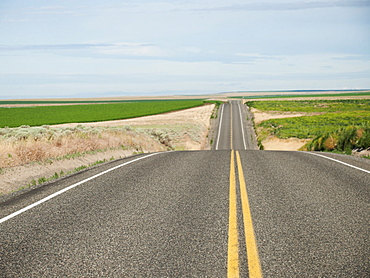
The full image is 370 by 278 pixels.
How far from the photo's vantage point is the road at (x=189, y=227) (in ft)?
13.7

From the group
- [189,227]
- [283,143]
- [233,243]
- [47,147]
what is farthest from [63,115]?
[233,243]

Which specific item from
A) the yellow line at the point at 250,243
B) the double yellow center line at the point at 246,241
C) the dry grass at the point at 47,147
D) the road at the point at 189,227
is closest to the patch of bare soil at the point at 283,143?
the dry grass at the point at 47,147

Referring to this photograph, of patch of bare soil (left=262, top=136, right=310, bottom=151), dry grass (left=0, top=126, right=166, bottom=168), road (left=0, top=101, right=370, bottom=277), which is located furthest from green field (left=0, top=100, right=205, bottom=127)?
road (left=0, top=101, right=370, bottom=277)

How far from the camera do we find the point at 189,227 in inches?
217

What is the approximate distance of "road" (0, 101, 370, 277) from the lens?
418 cm

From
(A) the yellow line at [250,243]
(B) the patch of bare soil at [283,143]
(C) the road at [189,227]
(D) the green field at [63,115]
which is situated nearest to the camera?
(A) the yellow line at [250,243]

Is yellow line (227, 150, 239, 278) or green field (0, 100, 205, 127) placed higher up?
yellow line (227, 150, 239, 278)

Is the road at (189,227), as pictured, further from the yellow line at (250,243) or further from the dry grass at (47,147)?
the dry grass at (47,147)

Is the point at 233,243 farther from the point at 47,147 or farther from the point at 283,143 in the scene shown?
the point at 283,143

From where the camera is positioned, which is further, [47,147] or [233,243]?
[47,147]

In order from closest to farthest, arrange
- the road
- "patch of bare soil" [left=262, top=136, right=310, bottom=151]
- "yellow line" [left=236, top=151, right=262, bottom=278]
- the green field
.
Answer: "yellow line" [left=236, top=151, right=262, bottom=278] → the road → "patch of bare soil" [left=262, top=136, right=310, bottom=151] → the green field

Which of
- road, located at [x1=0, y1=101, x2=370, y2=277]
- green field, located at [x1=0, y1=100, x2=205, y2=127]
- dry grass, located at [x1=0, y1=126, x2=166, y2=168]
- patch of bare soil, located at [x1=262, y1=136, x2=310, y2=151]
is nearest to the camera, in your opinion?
road, located at [x1=0, y1=101, x2=370, y2=277]

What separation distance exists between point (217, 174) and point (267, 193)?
252cm

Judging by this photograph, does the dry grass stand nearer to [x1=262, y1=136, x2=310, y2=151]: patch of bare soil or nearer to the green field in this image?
[x1=262, y1=136, x2=310, y2=151]: patch of bare soil
